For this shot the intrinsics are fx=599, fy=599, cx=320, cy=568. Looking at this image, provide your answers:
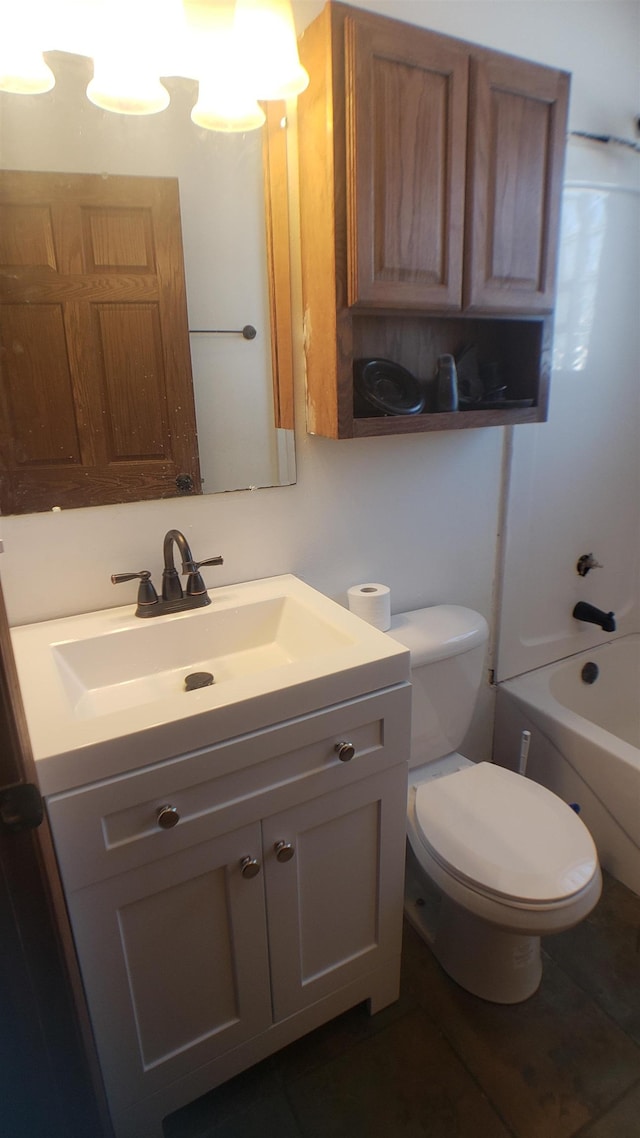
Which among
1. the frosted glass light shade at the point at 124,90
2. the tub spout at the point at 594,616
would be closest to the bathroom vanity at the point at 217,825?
the frosted glass light shade at the point at 124,90

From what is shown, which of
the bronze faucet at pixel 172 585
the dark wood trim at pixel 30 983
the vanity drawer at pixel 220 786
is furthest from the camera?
the bronze faucet at pixel 172 585

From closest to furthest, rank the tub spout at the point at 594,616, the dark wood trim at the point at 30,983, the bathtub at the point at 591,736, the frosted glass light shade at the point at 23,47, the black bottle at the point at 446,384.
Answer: the dark wood trim at the point at 30,983 → the frosted glass light shade at the point at 23,47 → the black bottle at the point at 446,384 → the bathtub at the point at 591,736 → the tub spout at the point at 594,616

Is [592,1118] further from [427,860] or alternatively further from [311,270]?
[311,270]

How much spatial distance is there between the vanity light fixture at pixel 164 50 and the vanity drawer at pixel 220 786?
3.77 ft

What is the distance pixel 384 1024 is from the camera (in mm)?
1325

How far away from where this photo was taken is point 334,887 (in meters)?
1.14

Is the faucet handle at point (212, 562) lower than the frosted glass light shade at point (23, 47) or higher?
lower

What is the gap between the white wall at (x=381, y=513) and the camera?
1.24 metres

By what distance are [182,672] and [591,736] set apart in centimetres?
116

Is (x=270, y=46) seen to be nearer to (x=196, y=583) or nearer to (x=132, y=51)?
(x=132, y=51)

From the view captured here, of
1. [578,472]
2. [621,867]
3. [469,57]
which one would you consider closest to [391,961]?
[621,867]

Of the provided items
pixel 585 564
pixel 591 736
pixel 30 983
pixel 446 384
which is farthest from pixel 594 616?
pixel 30 983

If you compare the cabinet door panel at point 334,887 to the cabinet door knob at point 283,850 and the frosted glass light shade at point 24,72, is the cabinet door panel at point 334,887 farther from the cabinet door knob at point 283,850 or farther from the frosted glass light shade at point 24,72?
the frosted glass light shade at point 24,72

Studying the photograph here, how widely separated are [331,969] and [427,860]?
29 centimetres
